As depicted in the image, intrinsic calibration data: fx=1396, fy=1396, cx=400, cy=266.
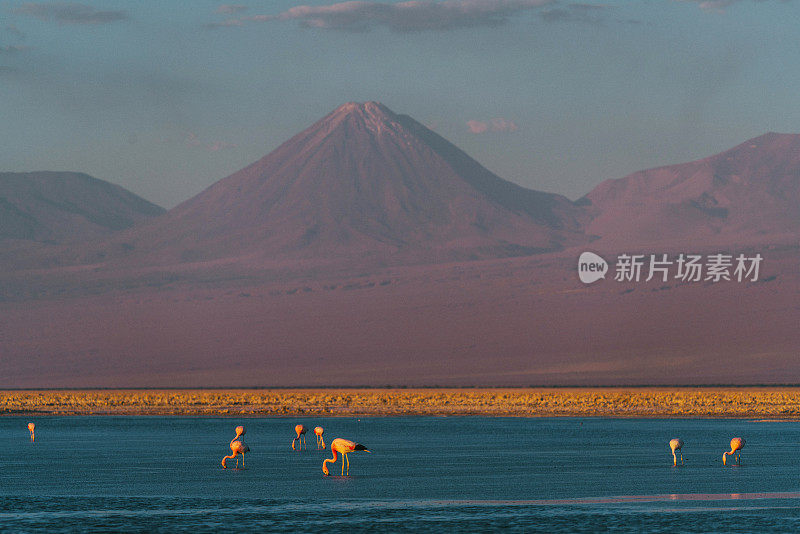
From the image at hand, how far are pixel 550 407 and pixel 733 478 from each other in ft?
151

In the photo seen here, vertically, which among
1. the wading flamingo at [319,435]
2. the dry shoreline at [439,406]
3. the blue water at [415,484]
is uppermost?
the dry shoreline at [439,406]

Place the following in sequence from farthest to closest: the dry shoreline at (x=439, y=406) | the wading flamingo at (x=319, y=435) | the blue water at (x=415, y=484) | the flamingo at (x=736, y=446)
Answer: the dry shoreline at (x=439, y=406) < the wading flamingo at (x=319, y=435) < the flamingo at (x=736, y=446) < the blue water at (x=415, y=484)

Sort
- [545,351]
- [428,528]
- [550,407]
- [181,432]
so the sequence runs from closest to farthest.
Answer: [428,528], [181,432], [550,407], [545,351]

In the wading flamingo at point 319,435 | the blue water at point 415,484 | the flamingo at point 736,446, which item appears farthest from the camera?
the wading flamingo at point 319,435

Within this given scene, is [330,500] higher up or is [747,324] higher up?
[747,324]

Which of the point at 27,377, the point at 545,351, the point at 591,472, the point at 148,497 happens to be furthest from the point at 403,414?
the point at 27,377

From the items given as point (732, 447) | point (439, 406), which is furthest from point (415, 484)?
point (439, 406)

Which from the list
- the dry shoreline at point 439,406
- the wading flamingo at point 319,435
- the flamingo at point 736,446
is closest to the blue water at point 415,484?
the wading flamingo at point 319,435

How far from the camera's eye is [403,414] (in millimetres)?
72562

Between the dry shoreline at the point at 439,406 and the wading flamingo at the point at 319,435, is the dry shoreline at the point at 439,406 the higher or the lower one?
the higher one

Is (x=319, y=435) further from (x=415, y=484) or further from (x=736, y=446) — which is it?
(x=736, y=446)

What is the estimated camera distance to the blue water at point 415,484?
26984 millimetres

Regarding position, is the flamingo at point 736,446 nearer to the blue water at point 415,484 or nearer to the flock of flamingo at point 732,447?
the flock of flamingo at point 732,447

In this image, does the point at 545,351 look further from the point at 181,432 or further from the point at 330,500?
the point at 330,500
